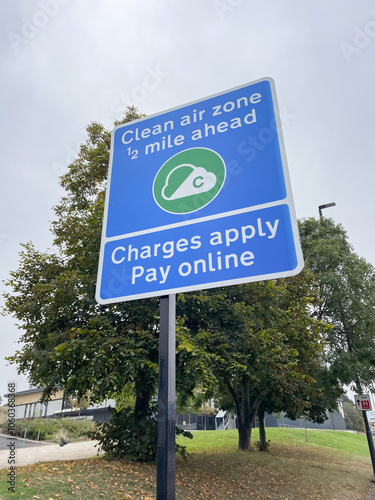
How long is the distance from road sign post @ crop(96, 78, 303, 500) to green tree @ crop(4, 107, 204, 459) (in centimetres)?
615

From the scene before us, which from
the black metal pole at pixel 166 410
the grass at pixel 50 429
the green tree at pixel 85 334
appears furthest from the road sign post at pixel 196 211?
the grass at pixel 50 429

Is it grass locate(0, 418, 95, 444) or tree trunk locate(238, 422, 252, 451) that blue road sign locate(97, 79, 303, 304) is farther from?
grass locate(0, 418, 95, 444)

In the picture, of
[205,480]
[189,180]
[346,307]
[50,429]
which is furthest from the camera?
[50,429]

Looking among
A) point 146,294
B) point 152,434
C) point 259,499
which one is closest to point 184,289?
point 146,294

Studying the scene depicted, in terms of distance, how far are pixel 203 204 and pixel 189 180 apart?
217mm

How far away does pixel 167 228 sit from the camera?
221 centimetres

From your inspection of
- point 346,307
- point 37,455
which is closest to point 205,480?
point 37,455

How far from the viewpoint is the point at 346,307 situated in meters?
17.2

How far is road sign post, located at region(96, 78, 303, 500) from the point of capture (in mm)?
1913

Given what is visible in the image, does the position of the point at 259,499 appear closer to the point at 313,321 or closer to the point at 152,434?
the point at 152,434

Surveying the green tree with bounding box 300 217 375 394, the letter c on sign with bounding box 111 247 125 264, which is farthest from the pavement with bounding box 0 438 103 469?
the green tree with bounding box 300 217 375 394

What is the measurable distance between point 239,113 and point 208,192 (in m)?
0.61

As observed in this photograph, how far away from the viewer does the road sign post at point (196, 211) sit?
6.28ft

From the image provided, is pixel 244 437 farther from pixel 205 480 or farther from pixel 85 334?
pixel 85 334
